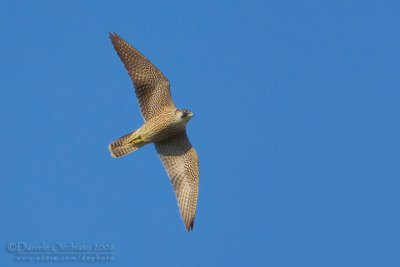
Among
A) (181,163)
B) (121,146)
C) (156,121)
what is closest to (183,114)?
(156,121)

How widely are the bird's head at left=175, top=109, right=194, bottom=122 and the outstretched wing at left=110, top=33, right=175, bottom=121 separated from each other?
622mm

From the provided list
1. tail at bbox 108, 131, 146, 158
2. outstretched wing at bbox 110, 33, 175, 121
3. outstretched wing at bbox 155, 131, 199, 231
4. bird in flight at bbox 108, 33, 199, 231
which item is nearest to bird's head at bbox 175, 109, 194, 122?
bird in flight at bbox 108, 33, 199, 231

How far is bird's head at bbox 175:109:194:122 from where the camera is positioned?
75.7 ft

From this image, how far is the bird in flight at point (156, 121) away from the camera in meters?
23.4

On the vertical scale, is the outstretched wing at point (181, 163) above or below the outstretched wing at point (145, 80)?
below

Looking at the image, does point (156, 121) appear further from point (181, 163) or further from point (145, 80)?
point (181, 163)

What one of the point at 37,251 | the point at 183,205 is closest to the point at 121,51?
the point at 183,205

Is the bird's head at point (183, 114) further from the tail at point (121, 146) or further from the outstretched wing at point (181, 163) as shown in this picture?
the tail at point (121, 146)

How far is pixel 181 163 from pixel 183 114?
1.53 meters

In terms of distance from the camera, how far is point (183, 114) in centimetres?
2308

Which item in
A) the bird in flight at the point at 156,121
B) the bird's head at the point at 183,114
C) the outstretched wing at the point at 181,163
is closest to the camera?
the bird's head at the point at 183,114

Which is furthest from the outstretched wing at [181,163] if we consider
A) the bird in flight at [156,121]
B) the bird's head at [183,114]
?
the bird's head at [183,114]

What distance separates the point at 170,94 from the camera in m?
23.8

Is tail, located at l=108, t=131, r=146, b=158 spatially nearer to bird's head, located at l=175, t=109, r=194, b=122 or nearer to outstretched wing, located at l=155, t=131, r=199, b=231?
outstretched wing, located at l=155, t=131, r=199, b=231
